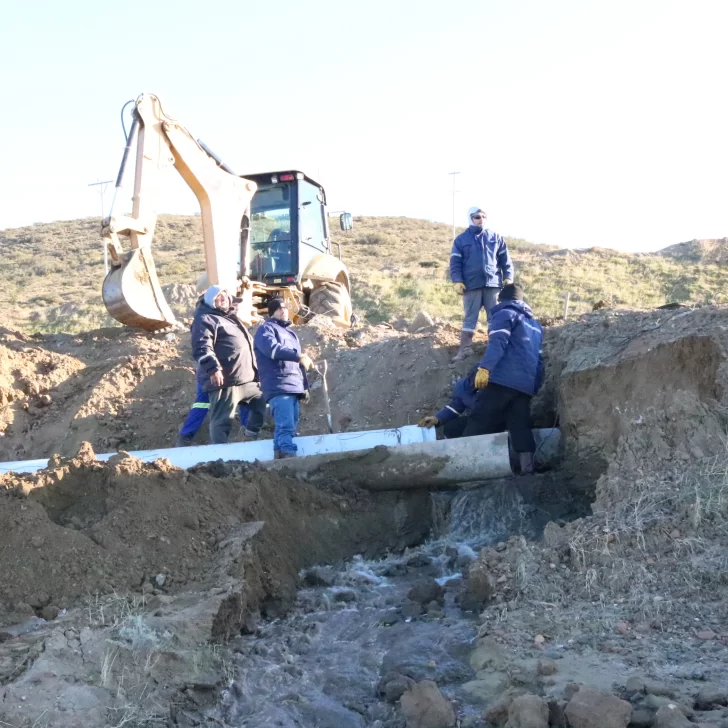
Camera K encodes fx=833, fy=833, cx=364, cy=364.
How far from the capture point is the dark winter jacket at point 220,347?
7.98 m

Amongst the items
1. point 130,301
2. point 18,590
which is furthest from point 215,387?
point 18,590

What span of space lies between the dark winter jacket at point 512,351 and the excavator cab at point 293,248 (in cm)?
494

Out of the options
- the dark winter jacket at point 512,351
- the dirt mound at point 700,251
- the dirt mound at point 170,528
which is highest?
the dirt mound at point 700,251

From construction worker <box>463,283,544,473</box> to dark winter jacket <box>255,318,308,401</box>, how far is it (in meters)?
1.65

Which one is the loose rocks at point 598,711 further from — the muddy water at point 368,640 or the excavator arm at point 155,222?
the excavator arm at point 155,222

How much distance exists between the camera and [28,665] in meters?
4.13

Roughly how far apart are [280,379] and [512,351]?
2098 mm

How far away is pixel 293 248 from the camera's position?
39.4 ft

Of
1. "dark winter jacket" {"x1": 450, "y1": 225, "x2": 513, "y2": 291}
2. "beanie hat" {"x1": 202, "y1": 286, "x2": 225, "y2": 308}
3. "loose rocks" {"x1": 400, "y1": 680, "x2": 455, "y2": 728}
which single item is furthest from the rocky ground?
"beanie hat" {"x1": 202, "y1": 286, "x2": 225, "y2": 308}

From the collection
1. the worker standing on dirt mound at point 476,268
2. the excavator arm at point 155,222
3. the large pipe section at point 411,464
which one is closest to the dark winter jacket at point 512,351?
the large pipe section at point 411,464

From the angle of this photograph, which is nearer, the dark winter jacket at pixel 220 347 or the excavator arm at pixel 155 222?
the dark winter jacket at pixel 220 347

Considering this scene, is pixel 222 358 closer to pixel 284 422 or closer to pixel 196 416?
pixel 196 416

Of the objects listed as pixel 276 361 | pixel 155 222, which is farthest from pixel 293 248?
pixel 276 361

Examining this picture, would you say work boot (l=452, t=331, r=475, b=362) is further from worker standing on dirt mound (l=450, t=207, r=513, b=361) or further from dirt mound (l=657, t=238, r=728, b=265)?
dirt mound (l=657, t=238, r=728, b=265)
